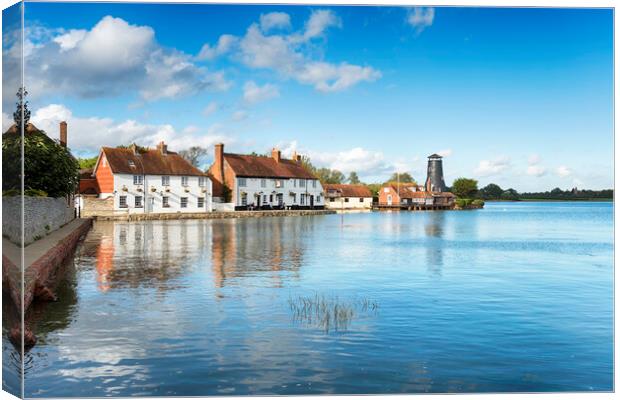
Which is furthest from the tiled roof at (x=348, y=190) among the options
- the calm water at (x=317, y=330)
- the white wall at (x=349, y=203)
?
the calm water at (x=317, y=330)

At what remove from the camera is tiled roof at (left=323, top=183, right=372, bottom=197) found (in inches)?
3999

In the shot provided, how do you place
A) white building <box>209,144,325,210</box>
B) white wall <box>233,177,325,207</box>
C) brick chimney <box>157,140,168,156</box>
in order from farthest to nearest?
white wall <box>233,177,325,207</box>, white building <box>209,144,325,210</box>, brick chimney <box>157,140,168,156</box>

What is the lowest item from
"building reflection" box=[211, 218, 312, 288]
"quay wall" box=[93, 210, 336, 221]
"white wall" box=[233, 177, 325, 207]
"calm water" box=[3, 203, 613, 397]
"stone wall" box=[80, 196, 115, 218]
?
"calm water" box=[3, 203, 613, 397]

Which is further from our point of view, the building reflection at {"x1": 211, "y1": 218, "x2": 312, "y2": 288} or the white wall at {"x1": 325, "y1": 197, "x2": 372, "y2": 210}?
the white wall at {"x1": 325, "y1": 197, "x2": 372, "y2": 210}

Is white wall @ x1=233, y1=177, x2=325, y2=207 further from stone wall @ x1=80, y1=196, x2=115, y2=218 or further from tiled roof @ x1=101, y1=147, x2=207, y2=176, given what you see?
stone wall @ x1=80, y1=196, x2=115, y2=218

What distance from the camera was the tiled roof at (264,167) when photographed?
72.8 meters

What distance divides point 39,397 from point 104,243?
75.3ft

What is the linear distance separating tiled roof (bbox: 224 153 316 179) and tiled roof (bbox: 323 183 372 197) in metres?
17.6

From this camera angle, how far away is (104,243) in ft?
96.7

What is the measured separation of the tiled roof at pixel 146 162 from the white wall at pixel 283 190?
27.6 feet

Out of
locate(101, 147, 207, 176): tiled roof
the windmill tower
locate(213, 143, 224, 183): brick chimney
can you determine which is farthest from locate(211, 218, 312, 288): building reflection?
the windmill tower

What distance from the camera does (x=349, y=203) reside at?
10319cm

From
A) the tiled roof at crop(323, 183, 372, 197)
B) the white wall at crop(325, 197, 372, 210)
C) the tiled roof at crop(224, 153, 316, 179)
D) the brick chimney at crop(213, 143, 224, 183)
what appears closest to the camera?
the brick chimney at crop(213, 143, 224, 183)

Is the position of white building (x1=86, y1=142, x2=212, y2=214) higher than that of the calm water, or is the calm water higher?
white building (x1=86, y1=142, x2=212, y2=214)
